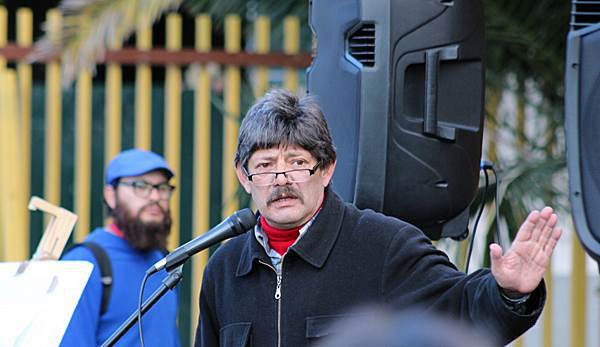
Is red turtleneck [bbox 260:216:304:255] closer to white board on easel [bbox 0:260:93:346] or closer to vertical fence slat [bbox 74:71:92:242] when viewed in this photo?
white board on easel [bbox 0:260:93:346]

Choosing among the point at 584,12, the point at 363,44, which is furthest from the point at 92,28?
the point at 584,12

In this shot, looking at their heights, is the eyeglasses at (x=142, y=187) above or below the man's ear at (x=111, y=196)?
above

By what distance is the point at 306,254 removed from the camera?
3096 mm

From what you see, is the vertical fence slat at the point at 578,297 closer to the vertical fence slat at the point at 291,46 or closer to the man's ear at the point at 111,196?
the vertical fence slat at the point at 291,46

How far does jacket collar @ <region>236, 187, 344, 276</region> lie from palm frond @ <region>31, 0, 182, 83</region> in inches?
133

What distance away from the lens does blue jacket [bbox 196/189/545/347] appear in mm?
3014

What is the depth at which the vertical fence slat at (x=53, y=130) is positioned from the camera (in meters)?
6.61

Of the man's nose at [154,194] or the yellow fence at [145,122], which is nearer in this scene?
the man's nose at [154,194]

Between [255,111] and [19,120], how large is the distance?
378 cm

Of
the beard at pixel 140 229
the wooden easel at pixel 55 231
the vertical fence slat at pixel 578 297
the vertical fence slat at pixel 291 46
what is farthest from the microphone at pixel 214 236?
the vertical fence slat at pixel 578 297

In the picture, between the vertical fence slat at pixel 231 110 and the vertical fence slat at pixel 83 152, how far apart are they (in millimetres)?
747

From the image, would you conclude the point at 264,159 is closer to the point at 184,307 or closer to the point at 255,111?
the point at 255,111

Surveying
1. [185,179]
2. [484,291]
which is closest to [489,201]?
[185,179]

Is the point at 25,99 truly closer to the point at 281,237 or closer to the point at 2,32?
the point at 2,32
